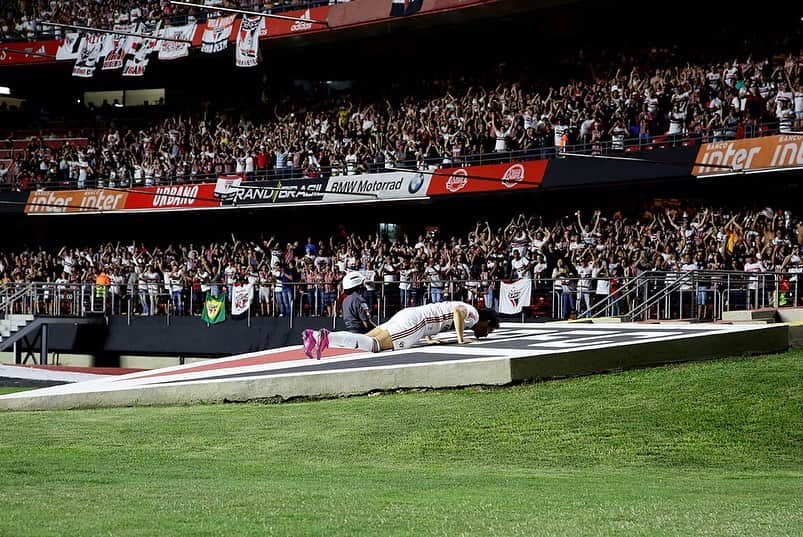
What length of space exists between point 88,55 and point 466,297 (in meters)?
22.1

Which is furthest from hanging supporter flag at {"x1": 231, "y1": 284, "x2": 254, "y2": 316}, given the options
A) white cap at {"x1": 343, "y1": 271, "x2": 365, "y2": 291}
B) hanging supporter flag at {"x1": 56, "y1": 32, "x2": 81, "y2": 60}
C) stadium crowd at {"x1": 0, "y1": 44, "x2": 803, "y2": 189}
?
hanging supporter flag at {"x1": 56, "y1": 32, "x2": 81, "y2": 60}

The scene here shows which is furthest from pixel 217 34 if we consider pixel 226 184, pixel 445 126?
pixel 445 126

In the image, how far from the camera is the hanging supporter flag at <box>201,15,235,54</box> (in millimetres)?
38406

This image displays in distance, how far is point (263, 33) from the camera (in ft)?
124

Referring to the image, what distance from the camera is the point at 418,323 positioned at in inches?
629

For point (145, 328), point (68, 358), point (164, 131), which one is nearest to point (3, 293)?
point (68, 358)

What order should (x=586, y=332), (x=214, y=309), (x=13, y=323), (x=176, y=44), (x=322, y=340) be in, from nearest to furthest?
(x=322, y=340) → (x=586, y=332) → (x=214, y=309) → (x=13, y=323) → (x=176, y=44)

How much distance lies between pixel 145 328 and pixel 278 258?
4.56m

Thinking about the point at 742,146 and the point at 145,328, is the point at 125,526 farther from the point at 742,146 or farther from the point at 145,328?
the point at 145,328

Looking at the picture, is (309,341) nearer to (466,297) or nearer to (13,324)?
(466,297)

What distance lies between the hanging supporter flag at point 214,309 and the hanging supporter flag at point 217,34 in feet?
35.8

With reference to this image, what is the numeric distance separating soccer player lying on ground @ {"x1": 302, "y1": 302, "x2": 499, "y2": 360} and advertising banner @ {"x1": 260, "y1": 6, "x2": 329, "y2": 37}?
73.0 feet

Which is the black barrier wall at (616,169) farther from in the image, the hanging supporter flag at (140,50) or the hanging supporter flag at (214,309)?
the hanging supporter flag at (140,50)

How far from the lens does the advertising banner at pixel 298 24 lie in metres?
36.6
